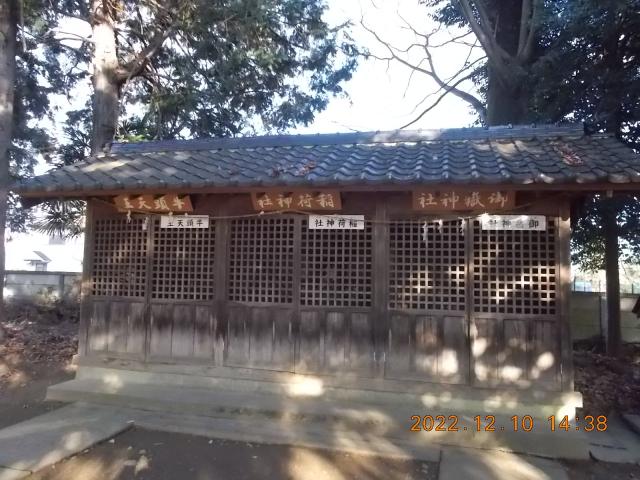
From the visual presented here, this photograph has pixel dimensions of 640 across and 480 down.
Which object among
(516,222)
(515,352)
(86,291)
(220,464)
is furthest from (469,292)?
(86,291)

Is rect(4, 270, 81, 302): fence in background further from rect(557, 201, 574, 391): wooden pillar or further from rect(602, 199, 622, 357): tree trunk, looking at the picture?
rect(602, 199, 622, 357): tree trunk

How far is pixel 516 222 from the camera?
570cm

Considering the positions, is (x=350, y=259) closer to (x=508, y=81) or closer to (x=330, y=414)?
(x=330, y=414)

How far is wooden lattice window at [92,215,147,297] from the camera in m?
6.97

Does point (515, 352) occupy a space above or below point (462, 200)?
below

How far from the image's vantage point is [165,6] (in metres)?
11.0

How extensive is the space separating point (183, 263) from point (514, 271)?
4559mm

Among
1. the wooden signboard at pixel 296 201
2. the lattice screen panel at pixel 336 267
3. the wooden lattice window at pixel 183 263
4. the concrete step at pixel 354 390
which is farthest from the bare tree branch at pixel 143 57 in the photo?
the lattice screen panel at pixel 336 267

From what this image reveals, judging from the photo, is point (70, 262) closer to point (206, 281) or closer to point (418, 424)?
point (206, 281)

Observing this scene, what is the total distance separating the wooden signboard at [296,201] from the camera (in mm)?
6027

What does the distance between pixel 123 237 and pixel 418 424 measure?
5.00 m
